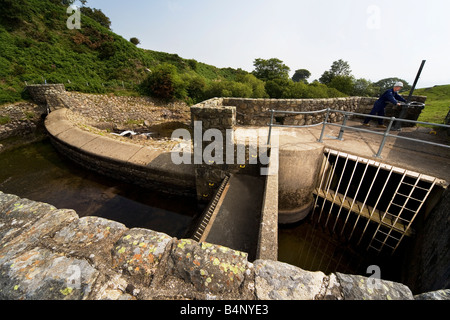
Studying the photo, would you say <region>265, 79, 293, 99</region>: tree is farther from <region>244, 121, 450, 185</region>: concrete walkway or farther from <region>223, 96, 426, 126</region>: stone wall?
<region>244, 121, 450, 185</region>: concrete walkway

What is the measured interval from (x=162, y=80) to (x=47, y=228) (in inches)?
741

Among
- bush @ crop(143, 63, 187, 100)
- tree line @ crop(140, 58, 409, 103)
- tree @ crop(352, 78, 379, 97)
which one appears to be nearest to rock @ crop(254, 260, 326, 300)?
tree line @ crop(140, 58, 409, 103)

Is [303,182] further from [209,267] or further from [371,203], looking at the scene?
[209,267]

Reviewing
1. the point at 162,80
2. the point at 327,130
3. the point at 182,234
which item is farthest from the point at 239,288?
the point at 162,80

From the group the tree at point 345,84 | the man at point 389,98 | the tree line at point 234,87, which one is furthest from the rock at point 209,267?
the tree at point 345,84

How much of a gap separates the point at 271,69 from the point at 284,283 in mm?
28230

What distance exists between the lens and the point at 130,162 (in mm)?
5996

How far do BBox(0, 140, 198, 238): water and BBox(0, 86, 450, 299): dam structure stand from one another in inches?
19.8

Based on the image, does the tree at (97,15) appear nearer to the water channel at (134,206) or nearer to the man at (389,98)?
the water channel at (134,206)

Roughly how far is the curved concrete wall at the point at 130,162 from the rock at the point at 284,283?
4570 mm

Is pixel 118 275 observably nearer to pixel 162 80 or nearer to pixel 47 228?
pixel 47 228

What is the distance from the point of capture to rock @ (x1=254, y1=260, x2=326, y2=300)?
3.31 feet

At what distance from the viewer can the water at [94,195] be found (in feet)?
16.9
